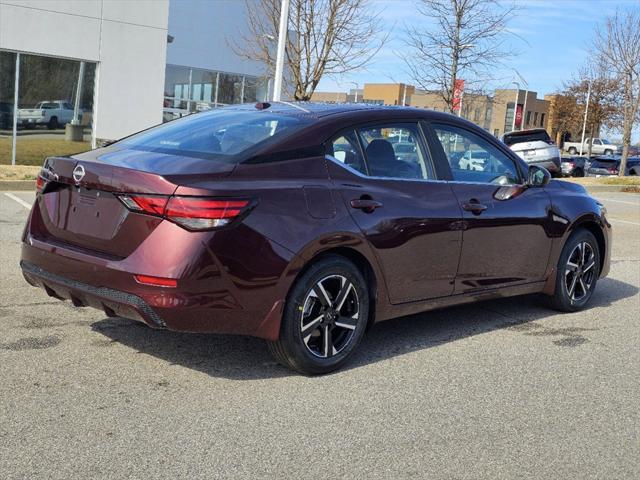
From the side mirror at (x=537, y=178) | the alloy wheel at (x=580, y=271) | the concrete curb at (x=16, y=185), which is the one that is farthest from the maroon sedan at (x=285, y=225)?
the concrete curb at (x=16, y=185)

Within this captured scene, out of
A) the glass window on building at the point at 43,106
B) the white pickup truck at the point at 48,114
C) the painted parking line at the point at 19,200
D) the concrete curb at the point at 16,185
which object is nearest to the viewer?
the painted parking line at the point at 19,200

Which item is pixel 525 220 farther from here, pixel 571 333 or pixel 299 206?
pixel 299 206

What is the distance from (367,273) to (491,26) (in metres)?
18.2

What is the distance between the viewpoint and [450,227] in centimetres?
530

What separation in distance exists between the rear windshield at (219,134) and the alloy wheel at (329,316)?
0.95 m

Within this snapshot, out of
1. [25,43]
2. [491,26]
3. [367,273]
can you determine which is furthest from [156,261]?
[491,26]

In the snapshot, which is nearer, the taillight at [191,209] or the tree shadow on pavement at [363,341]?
the taillight at [191,209]

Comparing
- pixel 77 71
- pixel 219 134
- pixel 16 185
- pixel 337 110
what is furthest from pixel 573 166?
pixel 219 134

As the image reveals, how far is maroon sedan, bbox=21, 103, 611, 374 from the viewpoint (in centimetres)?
407

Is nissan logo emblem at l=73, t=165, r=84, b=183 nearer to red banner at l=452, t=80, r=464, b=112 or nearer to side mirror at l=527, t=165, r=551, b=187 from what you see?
side mirror at l=527, t=165, r=551, b=187

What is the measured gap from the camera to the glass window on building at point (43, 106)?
1828cm

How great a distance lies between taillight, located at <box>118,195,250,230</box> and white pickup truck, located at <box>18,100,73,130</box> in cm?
1591

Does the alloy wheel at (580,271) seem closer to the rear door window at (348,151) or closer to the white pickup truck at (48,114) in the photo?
the rear door window at (348,151)

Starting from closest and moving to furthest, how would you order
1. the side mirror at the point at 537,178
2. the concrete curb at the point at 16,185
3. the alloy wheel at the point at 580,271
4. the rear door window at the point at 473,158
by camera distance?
the rear door window at the point at 473,158 < the side mirror at the point at 537,178 < the alloy wheel at the point at 580,271 < the concrete curb at the point at 16,185
